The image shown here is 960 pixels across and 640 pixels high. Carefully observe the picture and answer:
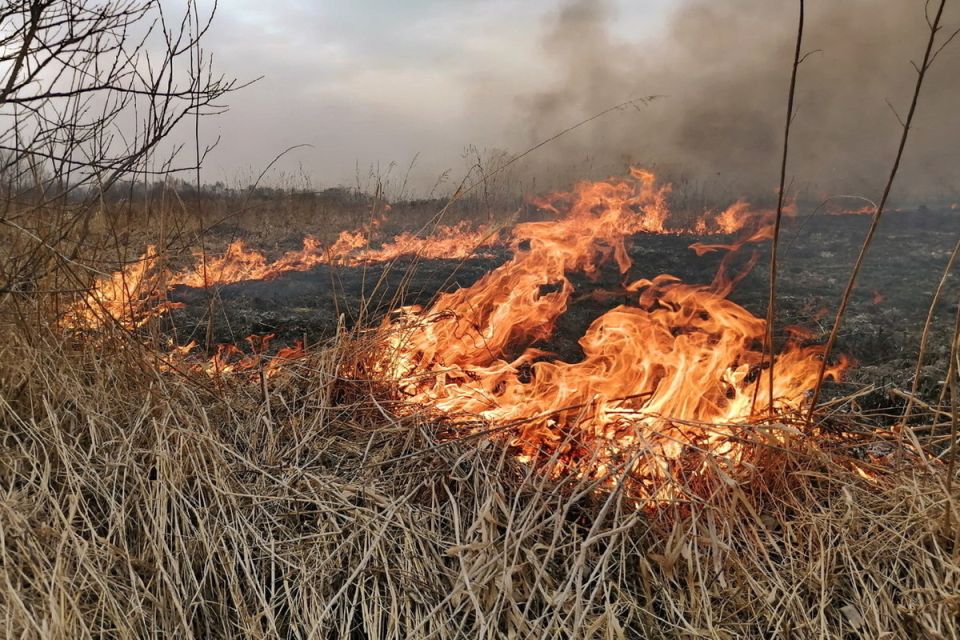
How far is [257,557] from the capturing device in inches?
75.4

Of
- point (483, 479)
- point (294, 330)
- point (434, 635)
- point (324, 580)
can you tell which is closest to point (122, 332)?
point (324, 580)

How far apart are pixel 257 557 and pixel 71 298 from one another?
67.0 inches

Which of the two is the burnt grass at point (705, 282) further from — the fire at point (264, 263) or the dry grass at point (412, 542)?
the dry grass at point (412, 542)

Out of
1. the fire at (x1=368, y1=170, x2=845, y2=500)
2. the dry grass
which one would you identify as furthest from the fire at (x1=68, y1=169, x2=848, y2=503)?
the dry grass

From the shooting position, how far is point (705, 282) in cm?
635

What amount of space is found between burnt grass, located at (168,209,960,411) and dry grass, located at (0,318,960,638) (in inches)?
32.0

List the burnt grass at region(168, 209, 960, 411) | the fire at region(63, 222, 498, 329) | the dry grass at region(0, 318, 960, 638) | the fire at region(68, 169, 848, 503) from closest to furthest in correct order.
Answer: the dry grass at region(0, 318, 960, 638)
the fire at region(68, 169, 848, 503)
the fire at region(63, 222, 498, 329)
the burnt grass at region(168, 209, 960, 411)

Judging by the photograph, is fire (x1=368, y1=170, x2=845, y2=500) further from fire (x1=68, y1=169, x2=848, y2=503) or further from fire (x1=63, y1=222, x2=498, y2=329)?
fire (x1=63, y1=222, x2=498, y2=329)

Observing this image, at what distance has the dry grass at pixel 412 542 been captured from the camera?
1728 millimetres

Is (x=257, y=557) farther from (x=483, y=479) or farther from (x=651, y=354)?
(x=651, y=354)

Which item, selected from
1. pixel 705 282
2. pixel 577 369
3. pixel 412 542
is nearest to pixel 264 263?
pixel 705 282

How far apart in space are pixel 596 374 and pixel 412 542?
129 centimetres

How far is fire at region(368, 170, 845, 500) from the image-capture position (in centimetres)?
231

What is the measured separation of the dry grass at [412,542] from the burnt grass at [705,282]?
32.0 inches
